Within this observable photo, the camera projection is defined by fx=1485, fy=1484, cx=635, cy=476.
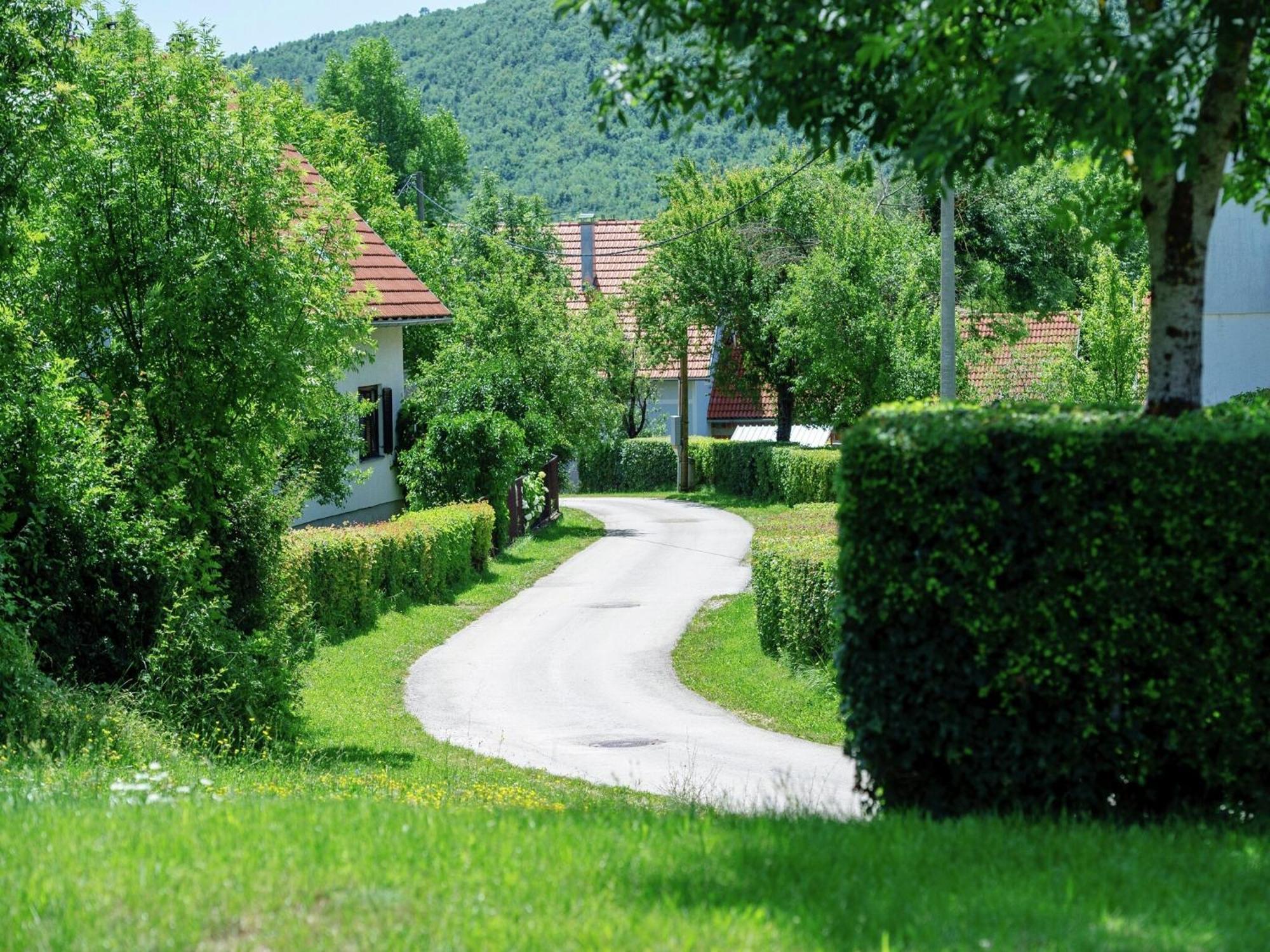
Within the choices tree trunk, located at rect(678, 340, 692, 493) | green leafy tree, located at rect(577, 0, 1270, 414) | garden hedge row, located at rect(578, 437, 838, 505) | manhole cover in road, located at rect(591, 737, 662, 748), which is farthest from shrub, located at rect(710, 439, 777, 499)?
green leafy tree, located at rect(577, 0, 1270, 414)

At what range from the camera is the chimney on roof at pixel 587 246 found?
71062 millimetres

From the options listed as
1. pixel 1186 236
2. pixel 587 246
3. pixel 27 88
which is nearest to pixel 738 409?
pixel 587 246

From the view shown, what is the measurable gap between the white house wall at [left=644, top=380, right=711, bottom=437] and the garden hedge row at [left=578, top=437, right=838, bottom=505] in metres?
3.20

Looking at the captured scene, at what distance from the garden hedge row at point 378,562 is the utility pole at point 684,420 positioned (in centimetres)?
2416

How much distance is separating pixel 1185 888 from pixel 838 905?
4.81ft

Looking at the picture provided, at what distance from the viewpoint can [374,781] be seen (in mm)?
11344

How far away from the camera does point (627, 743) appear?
1630 centimetres

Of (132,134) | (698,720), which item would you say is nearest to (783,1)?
(132,134)

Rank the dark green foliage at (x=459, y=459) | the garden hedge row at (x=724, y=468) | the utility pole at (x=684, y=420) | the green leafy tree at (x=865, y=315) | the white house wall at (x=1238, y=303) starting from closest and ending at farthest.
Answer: the white house wall at (x=1238, y=303) < the dark green foliage at (x=459, y=459) < the green leafy tree at (x=865, y=315) < the garden hedge row at (x=724, y=468) < the utility pole at (x=684, y=420)

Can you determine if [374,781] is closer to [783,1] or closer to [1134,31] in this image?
[783,1]

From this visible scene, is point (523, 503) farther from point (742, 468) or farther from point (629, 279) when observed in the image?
point (629, 279)

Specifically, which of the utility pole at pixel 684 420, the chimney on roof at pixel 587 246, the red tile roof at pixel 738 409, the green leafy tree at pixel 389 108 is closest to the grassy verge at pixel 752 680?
the utility pole at pixel 684 420

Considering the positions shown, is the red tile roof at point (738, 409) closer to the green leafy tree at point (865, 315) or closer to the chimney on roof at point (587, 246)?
the chimney on roof at point (587, 246)

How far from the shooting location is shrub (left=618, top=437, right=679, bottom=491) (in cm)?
6169
